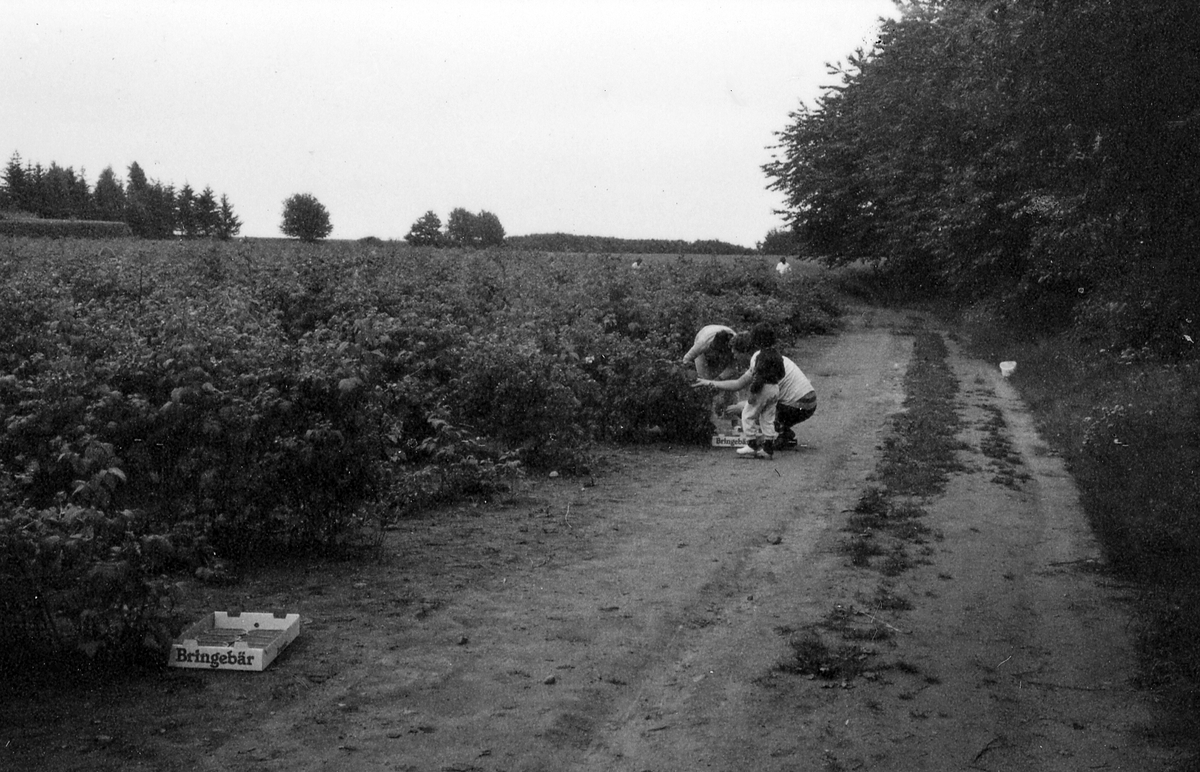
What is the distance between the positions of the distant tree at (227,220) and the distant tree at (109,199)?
777 cm

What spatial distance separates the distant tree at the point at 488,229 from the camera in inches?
1688

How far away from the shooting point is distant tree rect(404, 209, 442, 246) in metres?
37.4

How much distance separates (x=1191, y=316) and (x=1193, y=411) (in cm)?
618

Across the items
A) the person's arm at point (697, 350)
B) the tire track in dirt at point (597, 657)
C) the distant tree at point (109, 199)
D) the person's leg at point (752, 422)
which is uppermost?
the distant tree at point (109, 199)

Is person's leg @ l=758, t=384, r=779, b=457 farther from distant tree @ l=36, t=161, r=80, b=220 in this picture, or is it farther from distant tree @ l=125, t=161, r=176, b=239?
distant tree @ l=36, t=161, r=80, b=220

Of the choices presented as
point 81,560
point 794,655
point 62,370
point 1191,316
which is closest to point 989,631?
point 794,655

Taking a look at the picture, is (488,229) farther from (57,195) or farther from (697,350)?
(57,195)

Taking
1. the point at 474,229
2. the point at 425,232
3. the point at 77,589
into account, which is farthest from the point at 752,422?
the point at 474,229

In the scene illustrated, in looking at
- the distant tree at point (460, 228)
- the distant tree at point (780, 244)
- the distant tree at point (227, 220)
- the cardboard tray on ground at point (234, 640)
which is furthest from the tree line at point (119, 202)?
Result: the cardboard tray on ground at point (234, 640)

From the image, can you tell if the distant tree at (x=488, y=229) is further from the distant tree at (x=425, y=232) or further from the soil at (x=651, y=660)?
the soil at (x=651, y=660)

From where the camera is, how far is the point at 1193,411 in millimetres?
14203

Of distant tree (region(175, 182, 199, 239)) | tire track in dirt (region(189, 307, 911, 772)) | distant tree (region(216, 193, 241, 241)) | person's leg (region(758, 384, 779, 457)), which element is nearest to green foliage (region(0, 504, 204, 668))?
tire track in dirt (region(189, 307, 911, 772))

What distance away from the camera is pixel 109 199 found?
73.1 m

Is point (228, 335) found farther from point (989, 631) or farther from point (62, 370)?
point (989, 631)
